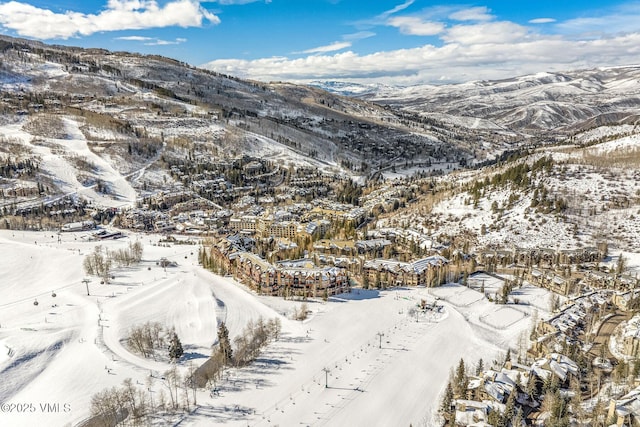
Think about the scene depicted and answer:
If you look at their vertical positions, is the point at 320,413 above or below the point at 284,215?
below

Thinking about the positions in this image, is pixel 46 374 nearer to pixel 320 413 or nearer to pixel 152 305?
pixel 152 305

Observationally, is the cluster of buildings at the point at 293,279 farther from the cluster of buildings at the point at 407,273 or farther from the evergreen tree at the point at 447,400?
the evergreen tree at the point at 447,400

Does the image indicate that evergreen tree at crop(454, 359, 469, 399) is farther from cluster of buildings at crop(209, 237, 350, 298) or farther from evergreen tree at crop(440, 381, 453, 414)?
cluster of buildings at crop(209, 237, 350, 298)

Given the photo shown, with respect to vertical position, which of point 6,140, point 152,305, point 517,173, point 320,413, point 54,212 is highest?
point 6,140

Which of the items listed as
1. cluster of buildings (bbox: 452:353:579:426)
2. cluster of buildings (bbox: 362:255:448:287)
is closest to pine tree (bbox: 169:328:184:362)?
cluster of buildings (bbox: 452:353:579:426)

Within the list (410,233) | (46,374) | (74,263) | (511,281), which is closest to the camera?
(46,374)

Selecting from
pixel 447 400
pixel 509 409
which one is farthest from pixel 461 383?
pixel 509 409

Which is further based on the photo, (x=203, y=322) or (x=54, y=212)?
(x=54, y=212)

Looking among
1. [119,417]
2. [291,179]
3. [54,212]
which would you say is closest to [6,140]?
[54,212]
